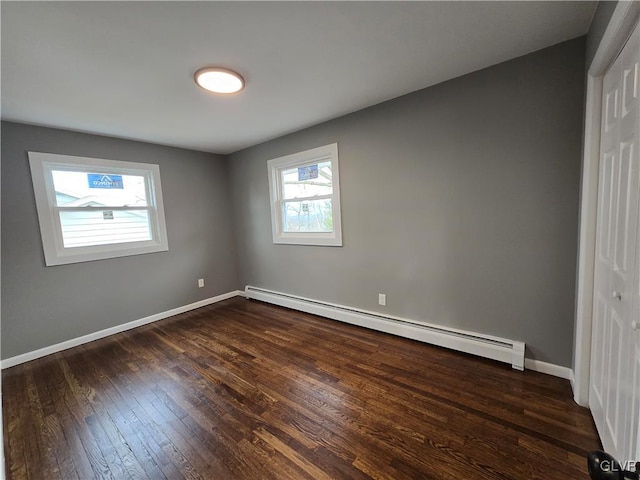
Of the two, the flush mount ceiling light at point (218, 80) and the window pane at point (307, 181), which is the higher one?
the flush mount ceiling light at point (218, 80)

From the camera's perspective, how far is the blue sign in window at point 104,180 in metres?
3.03

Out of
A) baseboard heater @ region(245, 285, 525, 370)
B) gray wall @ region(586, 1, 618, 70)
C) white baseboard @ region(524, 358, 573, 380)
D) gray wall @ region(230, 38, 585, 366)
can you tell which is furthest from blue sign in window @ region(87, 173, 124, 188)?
white baseboard @ region(524, 358, 573, 380)

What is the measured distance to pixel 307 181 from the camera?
11.1ft

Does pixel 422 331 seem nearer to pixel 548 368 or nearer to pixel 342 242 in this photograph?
pixel 548 368

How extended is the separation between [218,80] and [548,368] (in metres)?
3.30

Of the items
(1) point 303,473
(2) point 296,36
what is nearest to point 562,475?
(1) point 303,473

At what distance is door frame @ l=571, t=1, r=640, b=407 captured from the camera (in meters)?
1.48

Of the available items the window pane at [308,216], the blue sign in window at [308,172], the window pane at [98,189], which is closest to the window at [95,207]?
the window pane at [98,189]

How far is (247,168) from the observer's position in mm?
3973

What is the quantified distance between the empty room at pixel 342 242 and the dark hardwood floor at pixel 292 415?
17mm

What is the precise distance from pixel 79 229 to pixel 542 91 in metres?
4.51

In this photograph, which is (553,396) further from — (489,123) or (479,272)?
(489,123)

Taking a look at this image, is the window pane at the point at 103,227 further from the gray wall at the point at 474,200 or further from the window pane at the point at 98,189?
the gray wall at the point at 474,200

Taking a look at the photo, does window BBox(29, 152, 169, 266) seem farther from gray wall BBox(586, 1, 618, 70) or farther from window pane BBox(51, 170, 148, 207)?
gray wall BBox(586, 1, 618, 70)
